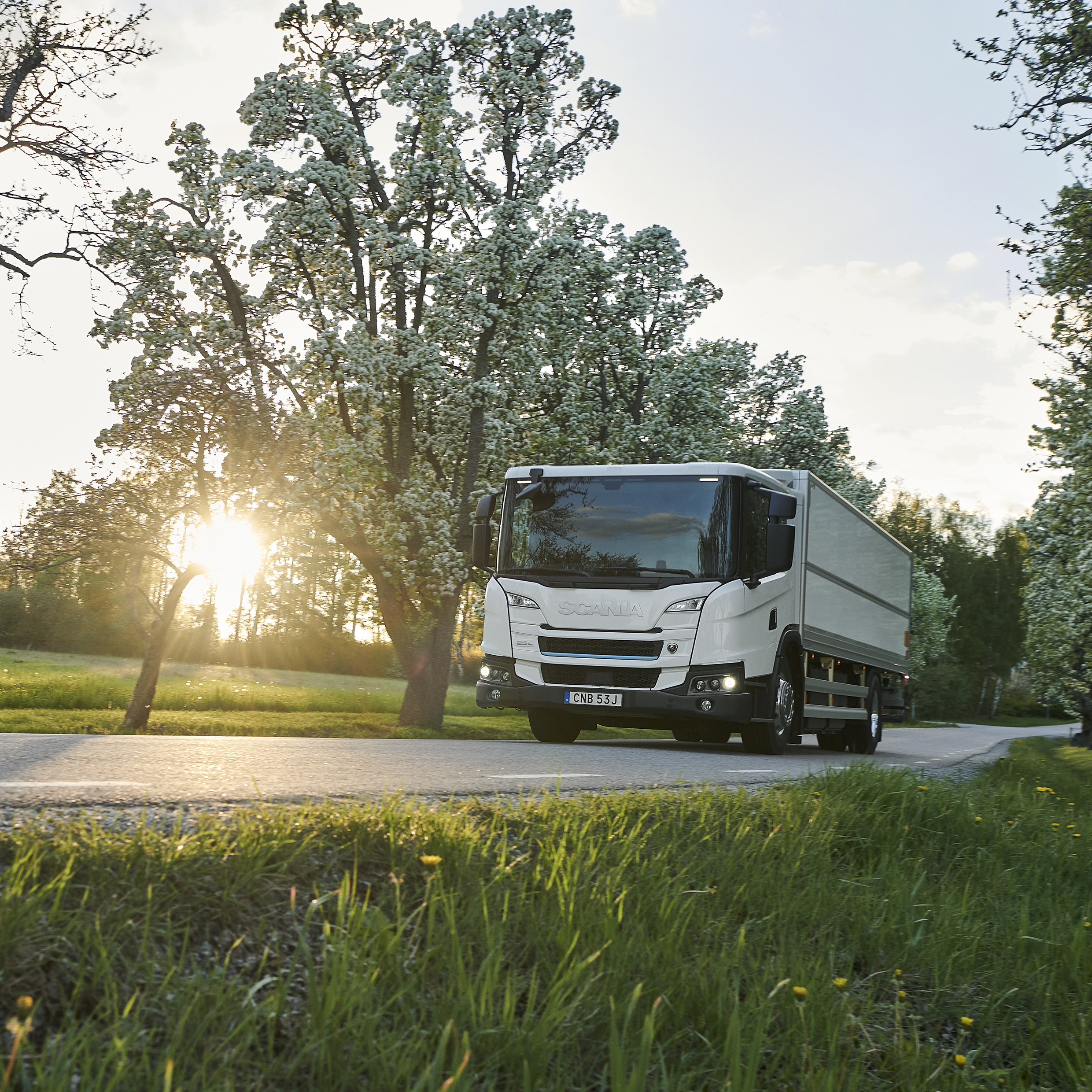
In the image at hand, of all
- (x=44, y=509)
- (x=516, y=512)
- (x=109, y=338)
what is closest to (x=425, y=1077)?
(x=516, y=512)

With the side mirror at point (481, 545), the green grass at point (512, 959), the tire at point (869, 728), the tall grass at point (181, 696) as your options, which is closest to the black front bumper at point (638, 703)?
the side mirror at point (481, 545)

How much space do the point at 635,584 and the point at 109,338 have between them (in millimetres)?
10782

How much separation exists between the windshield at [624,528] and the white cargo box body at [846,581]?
2.03 meters

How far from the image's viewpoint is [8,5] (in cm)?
1622

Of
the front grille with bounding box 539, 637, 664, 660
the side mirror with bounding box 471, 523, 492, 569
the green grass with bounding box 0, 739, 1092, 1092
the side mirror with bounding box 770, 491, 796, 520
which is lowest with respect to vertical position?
the green grass with bounding box 0, 739, 1092, 1092

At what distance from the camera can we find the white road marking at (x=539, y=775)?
6.68 meters

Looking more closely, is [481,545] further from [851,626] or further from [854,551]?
[854,551]

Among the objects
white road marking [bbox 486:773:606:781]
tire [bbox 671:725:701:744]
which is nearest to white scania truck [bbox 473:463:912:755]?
tire [bbox 671:725:701:744]

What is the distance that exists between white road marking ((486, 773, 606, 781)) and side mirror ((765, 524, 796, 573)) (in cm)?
472

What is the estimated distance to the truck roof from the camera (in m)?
11.8

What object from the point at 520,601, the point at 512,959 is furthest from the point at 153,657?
the point at 512,959

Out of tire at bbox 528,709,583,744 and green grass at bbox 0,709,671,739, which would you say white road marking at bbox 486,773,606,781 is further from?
green grass at bbox 0,709,671,739

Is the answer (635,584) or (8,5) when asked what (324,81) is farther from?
(635,584)

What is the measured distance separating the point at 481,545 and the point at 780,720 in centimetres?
386
